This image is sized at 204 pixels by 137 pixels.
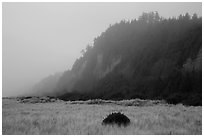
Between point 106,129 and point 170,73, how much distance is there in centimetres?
4380

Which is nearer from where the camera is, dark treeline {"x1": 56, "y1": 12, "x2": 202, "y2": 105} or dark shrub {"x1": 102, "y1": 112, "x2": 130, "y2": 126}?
dark shrub {"x1": 102, "y1": 112, "x2": 130, "y2": 126}

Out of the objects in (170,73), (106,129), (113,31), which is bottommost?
(106,129)

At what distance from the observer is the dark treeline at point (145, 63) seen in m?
47.8

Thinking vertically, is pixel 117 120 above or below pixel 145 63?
below

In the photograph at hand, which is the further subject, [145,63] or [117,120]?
[145,63]

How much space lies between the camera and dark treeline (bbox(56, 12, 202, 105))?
47812mm

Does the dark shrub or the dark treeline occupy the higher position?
the dark treeline

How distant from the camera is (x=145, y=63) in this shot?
63.3 m

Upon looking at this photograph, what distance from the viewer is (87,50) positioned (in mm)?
104812

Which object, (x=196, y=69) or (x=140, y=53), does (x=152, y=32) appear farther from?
(x=196, y=69)

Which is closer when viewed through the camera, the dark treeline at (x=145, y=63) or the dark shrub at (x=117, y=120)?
the dark shrub at (x=117, y=120)

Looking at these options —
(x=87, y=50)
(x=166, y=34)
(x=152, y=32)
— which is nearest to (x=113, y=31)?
(x=87, y=50)

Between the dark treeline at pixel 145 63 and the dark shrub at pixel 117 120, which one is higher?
the dark treeline at pixel 145 63

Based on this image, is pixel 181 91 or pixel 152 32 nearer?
pixel 181 91
